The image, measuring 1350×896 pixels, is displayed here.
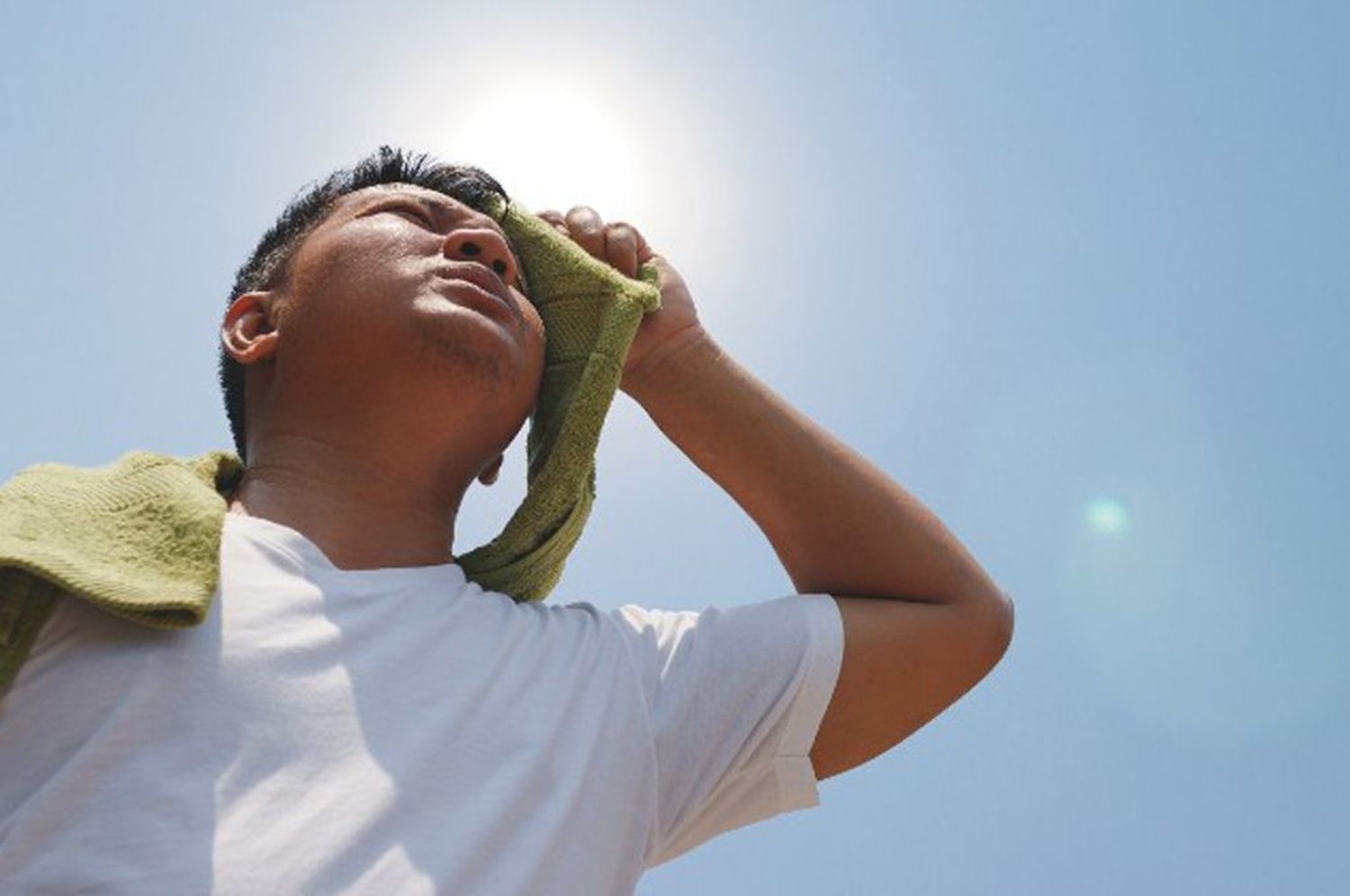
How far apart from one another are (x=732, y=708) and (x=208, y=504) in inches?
31.9

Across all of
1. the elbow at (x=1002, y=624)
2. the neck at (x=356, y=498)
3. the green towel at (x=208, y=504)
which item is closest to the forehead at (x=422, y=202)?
the green towel at (x=208, y=504)

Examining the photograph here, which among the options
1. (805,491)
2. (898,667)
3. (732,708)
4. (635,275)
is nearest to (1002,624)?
(898,667)

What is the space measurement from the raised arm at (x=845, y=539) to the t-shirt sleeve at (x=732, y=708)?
0.18ft

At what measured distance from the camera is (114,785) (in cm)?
153

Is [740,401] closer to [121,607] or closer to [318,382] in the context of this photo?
[318,382]

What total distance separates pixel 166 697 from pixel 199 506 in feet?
1.16

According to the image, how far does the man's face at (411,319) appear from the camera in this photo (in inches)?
87.5

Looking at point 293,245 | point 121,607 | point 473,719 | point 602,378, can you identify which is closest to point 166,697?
point 121,607

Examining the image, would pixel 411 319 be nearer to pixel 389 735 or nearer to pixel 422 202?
pixel 422 202

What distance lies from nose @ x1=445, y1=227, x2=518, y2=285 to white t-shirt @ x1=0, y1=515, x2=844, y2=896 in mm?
612

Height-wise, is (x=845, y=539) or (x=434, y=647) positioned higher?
(x=845, y=539)

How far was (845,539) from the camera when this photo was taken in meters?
2.34

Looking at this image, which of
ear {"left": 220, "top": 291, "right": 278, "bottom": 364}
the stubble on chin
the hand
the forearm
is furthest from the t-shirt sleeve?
ear {"left": 220, "top": 291, "right": 278, "bottom": 364}

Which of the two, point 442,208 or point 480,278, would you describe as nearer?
point 480,278
